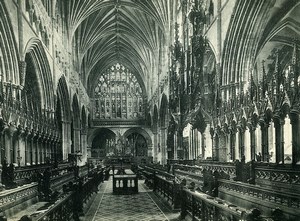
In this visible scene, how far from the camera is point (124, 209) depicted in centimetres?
980

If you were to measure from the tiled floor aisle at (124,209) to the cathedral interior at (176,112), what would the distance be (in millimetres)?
36

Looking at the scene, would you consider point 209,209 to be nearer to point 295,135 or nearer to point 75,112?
point 295,135

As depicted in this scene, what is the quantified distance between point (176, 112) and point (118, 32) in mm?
20571

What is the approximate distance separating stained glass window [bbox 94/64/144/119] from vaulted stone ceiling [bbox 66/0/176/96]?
0.88 meters

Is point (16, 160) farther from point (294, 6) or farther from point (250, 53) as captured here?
point (294, 6)

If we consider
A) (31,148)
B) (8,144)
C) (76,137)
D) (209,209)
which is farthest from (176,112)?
(76,137)

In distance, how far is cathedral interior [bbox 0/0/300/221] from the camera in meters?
8.19

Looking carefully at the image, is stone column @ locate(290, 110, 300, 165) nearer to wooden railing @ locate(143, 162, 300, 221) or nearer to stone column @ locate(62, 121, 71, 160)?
wooden railing @ locate(143, 162, 300, 221)

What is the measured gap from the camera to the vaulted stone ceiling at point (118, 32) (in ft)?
89.0

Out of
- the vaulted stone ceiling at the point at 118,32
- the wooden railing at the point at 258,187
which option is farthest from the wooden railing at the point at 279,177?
the vaulted stone ceiling at the point at 118,32

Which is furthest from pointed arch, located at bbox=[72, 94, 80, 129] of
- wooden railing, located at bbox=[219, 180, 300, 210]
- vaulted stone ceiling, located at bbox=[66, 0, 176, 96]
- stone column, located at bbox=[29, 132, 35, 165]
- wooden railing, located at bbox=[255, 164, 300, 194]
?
wooden railing, located at bbox=[219, 180, 300, 210]

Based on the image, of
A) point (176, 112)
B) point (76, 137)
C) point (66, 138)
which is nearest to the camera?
point (176, 112)

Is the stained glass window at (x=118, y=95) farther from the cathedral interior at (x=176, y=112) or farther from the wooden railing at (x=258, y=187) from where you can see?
the wooden railing at (x=258, y=187)

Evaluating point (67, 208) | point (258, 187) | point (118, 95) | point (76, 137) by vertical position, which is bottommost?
point (67, 208)
